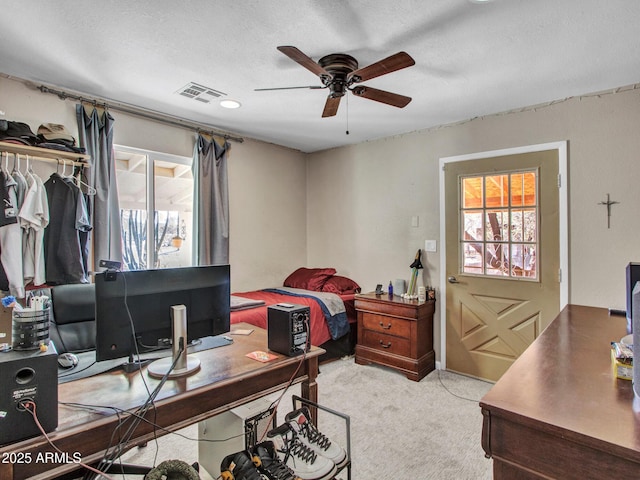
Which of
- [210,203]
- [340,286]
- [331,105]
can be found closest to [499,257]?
[340,286]

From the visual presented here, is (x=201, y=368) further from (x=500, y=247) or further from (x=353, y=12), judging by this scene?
(x=500, y=247)

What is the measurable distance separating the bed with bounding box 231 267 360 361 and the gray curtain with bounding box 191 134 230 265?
0.55m

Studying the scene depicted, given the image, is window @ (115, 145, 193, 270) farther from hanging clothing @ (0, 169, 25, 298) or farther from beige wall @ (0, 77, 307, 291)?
hanging clothing @ (0, 169, 25, 298)

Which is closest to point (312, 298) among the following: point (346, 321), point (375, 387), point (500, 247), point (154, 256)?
point (346, 321)

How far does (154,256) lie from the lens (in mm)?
3398

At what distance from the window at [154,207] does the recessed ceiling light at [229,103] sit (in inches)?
33.3

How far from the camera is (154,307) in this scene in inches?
57.9

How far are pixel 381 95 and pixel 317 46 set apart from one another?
0.54 metres

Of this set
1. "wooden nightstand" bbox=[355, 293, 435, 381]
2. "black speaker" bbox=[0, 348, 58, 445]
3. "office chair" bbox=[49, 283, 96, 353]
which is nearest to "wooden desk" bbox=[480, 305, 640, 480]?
"black speaker" bbox=[0, 348, 58, 445]

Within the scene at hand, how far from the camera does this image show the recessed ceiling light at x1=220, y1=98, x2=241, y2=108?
2.98 m

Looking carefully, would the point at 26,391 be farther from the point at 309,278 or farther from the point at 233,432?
the point at 309,278

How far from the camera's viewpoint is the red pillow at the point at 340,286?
4152mm

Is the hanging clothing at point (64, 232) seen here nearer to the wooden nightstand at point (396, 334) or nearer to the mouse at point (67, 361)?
the mouse at point (67, 361)

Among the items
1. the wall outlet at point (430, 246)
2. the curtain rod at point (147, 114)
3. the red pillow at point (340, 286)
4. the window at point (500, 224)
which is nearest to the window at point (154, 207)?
the curtain rod at point (147, 114)
